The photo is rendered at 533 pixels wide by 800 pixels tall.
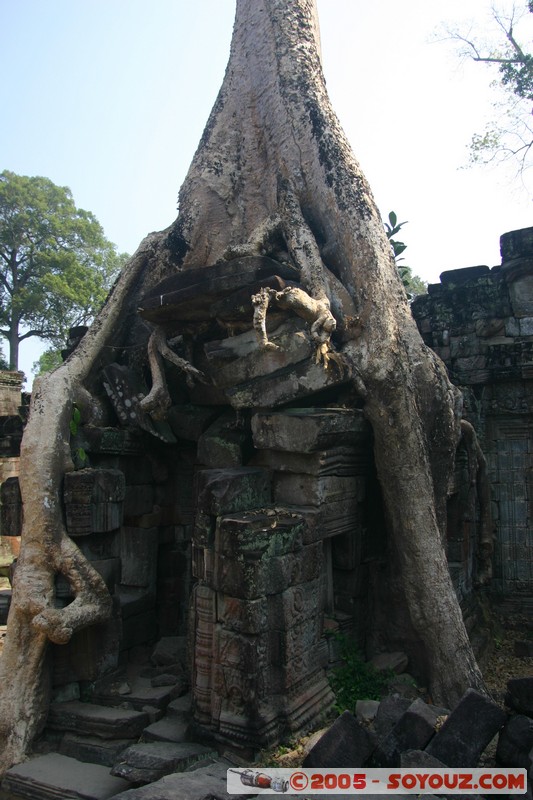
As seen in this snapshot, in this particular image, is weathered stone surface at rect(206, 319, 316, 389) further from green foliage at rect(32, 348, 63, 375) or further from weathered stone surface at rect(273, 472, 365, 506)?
green foliage at rect(32, 348, 63, 375)

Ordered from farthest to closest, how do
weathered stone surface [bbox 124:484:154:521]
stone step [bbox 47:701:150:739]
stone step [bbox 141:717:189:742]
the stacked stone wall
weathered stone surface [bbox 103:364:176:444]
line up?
the stacked stone wall < weathered stone surface [bbox 124:484:154:521] < weathered stone surface [bbox 103:364:176:444] < stone step [bbox 47:701:150:739] < stone step [bbox 141:717:189:742]

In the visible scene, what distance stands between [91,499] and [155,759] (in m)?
1.66

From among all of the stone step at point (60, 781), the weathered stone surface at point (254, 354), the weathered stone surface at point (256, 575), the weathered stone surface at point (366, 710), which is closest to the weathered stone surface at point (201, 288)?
the weathered stone surface at point (254, 354)

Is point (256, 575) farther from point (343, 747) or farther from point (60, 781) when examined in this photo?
point (60, 781)

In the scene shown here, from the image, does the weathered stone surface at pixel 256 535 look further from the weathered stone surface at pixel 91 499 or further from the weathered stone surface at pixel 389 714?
the weathered stone surface at pixel 91 499

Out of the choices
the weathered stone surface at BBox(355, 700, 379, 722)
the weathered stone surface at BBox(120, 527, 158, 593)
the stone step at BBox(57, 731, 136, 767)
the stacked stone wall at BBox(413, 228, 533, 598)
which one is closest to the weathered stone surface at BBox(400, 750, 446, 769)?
the weathered stone surface at BBox(355, 700, 379, 722)

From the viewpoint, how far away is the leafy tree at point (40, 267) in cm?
2506

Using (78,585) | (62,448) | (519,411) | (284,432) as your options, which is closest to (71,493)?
(62,448)

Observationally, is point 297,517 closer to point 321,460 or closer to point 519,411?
A: point 321,460

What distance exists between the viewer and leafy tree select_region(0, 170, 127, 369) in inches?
987

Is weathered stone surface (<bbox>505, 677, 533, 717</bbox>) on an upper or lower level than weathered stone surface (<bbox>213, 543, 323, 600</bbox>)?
lower

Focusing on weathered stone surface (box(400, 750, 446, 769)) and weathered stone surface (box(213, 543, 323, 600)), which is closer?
weathered stone surface (box(400, 750, 446, 769))

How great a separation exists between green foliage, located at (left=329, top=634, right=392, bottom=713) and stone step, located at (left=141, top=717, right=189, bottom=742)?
0.94 m

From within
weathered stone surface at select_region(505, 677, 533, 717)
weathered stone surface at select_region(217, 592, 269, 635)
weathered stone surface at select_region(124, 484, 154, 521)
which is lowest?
weathered stone surface at select_region(505, 677, 533, 717)
